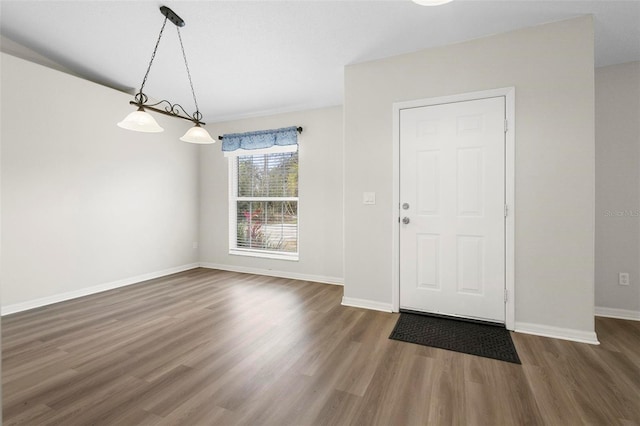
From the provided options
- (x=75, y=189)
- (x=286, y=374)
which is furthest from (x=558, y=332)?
(x=75, y=189)

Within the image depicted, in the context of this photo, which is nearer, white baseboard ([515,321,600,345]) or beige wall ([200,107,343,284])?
white baseboard ([515,321,600,345])

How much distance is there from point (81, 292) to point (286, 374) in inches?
124

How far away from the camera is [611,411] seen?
174 centimetres

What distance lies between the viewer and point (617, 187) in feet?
10.1

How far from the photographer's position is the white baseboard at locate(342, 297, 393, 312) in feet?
10.5

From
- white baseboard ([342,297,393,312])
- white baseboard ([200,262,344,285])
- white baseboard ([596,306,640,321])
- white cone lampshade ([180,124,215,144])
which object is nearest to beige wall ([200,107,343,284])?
white baseboard ([200,262,344,285])

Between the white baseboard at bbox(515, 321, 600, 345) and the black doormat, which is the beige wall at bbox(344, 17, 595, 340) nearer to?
the white baseboard at bbox(515, 321, 600, 345)

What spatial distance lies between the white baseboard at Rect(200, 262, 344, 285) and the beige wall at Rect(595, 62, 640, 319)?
289cm

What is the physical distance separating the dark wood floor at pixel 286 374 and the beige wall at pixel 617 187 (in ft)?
1.19

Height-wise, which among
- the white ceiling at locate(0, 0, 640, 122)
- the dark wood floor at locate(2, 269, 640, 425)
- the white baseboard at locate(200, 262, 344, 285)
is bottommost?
the dark wood floor at locate(2, 269, 640, 425)

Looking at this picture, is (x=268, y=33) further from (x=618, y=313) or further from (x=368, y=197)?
(x=618, y=313)

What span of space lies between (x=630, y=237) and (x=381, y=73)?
2.97 meters

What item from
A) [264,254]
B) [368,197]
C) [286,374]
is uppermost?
[368,197]

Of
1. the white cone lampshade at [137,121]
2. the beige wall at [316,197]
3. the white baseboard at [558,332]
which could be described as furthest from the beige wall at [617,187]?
the white cone lampshade at [137,121]
